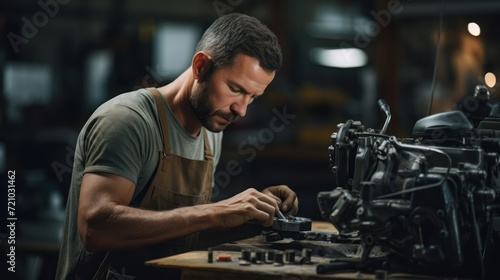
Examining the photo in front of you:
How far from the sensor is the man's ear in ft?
10.1

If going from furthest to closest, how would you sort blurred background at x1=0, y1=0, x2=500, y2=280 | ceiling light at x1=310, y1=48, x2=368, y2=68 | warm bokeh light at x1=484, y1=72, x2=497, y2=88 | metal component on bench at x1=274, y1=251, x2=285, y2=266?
1. ceiling light at x1=310, y1=48, x2=368, y2=68
2. blurred background at x1=0, y1=0, x2=500, y2=280
3. warm bokeh light at x1=484, y1=72, x2=497, y2=88
4. metal component on bench at x1=274, y1=251, x2=285, y2=266

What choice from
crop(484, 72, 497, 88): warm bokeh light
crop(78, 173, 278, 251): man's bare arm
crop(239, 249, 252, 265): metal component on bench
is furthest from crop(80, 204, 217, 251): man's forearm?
crop(484, 72, 497, 88): warm bokeh light

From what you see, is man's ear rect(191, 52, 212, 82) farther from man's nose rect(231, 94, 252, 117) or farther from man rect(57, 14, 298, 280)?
man's nose rect(231, 94, 252, 117)

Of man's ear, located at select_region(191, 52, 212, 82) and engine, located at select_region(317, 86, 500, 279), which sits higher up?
man's ear, located at select_region(191, 52, 212, 82)

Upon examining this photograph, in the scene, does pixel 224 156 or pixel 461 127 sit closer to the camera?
pixel 461 127

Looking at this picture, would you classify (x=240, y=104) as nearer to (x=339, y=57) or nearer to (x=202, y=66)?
(x=202, y=66)

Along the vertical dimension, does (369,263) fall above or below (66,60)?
below

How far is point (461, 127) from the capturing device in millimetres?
2441

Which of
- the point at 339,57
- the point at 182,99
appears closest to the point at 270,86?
the point at 339,57

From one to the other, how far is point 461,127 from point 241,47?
98 centimetres

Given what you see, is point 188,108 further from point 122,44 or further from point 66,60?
point 66,60

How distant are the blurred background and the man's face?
2592 mm

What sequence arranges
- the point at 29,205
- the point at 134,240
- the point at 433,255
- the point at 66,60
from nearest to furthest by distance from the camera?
the point at 433,255, the point at 134,240, the point at 29,205, the point at 66,60

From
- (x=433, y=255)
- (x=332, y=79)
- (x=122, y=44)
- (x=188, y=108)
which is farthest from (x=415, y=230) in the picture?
(x=332, y=79)
